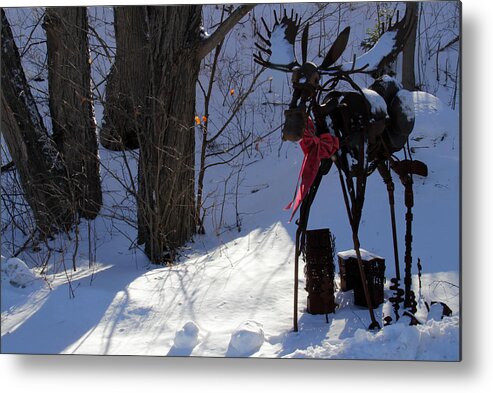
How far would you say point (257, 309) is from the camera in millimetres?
2475

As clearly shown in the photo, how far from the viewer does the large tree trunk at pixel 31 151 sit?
290 cm

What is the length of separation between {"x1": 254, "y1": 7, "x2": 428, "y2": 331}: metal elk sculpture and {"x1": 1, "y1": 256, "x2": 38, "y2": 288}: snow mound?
110 cm

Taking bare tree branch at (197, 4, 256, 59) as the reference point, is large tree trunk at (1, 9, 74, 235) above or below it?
below

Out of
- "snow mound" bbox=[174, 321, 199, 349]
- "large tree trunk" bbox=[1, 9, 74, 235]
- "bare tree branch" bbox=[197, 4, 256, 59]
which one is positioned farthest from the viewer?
"large tree trunk" bbox=[1, 9, 74, 235]

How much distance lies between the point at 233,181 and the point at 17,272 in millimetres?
989

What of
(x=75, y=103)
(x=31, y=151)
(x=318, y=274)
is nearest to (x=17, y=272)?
(x=31, y=151)

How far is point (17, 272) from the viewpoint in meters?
2.63

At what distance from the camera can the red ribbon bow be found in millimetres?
2195

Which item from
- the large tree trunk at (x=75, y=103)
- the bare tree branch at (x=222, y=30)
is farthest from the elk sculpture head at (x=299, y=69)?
the large tree trunk at (x=75, y=103)

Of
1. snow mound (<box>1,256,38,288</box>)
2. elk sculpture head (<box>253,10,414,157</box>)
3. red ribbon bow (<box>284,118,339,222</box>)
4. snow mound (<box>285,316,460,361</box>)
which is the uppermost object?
elk sculpture head (<box>253,10,414,157</box>)

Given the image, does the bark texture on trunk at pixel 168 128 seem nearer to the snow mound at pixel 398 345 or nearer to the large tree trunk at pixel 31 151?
the large tree trunk at pixel 31 151

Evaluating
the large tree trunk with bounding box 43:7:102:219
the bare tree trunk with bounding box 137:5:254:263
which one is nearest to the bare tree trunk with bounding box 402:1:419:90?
the bare tree trunk with bounding box 137:5:254:263

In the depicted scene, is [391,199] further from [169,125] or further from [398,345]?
[169,125]

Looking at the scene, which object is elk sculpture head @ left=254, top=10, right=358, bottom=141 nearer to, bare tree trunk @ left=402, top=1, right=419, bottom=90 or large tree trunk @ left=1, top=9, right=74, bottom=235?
bare tree trunk @ left=402, top=1, right=419, bottom=90
